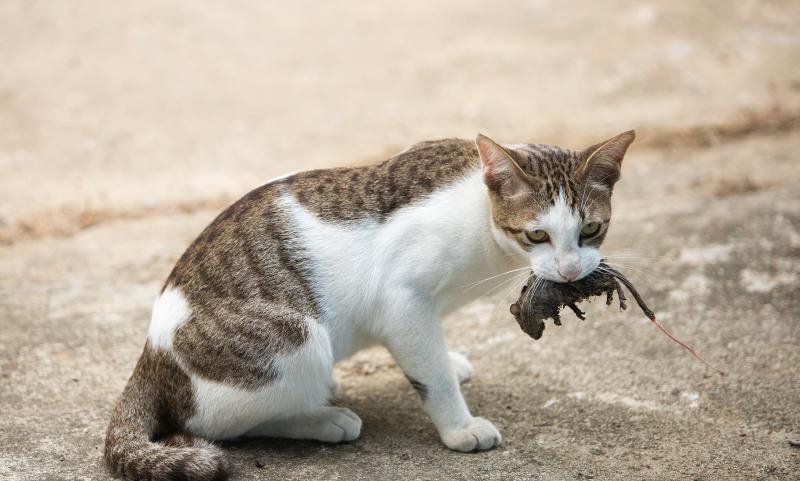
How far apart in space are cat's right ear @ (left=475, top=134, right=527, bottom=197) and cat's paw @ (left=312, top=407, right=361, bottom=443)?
112 centimetres

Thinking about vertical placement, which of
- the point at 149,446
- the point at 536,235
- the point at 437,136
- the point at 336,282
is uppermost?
the point at 536,235

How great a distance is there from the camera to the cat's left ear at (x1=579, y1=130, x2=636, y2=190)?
3.28 meters

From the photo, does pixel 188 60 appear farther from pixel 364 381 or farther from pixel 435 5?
pixel 364 381

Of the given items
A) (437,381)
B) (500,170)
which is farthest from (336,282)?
(500,170)

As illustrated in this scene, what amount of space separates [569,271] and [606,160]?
457mm

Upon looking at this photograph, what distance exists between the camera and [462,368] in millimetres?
4184

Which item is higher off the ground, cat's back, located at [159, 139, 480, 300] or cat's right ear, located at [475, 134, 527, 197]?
cat's right ear, located at [475, 134, 527, 197]

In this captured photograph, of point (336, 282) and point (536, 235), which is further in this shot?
point (336, 282)

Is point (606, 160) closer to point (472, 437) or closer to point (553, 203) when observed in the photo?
point (553, 203)

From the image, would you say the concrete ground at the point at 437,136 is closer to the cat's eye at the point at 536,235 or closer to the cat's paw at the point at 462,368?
the cat's paw at the point at 462,368

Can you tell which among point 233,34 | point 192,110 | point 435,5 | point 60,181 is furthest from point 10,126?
point 435,5

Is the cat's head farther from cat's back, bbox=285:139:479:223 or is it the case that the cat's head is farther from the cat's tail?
the cat's tail

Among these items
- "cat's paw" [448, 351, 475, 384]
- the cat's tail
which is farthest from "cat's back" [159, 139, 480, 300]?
"cat's paw" [448, 351, 475, 384]

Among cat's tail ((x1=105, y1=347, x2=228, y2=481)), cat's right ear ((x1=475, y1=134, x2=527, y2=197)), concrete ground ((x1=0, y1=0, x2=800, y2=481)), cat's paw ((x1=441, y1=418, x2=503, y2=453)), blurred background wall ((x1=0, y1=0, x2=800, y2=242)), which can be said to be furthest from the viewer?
blurred background wall ((x1=0, y1=0, x2=800, y2=242))
